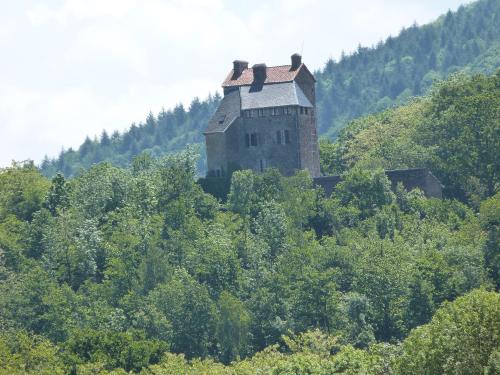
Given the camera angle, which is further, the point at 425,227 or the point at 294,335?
the point at 425,227

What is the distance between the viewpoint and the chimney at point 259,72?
118188 millimetres

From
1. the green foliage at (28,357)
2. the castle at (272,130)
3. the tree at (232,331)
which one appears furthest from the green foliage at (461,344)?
the castle at (272,130)

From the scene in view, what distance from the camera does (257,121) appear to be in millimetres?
117062

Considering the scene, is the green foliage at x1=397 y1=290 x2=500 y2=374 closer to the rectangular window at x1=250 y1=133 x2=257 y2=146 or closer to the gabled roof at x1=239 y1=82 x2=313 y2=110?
the gabled roof at x1=239 y1=82 x2=313 y2=110

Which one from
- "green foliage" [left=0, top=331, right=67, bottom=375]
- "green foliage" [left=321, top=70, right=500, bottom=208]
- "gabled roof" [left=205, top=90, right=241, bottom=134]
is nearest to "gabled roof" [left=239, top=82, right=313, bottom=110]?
"gabled roof" [left=205, top=90, right=241, bottom=134]

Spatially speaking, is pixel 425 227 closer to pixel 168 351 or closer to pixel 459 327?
pixel 168 351

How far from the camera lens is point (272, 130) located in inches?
4584

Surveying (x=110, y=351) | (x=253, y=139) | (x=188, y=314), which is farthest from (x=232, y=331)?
(x=253, y=139)

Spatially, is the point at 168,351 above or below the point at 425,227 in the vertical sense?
below

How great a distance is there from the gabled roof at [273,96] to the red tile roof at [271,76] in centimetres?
55

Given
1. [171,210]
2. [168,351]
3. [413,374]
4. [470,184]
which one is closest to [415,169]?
[470,184]

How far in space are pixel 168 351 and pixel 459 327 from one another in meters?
39.5

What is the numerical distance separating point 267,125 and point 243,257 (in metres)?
9.76

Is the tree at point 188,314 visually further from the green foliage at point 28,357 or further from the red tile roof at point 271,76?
the red tile roof at point 271,76
